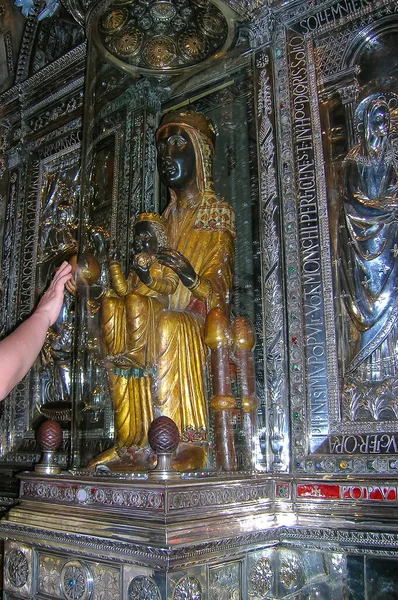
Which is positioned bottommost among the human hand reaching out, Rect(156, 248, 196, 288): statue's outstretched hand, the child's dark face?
the human hand reaching out

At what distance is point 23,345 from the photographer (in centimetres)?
246

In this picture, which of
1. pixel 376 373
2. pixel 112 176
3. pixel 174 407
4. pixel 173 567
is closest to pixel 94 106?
pixel 112 176

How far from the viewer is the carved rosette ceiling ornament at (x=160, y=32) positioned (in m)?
4.96

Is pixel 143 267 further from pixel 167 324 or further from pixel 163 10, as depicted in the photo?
pixel 163 10

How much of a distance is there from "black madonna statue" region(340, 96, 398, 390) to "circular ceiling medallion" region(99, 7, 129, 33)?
215 centimetres

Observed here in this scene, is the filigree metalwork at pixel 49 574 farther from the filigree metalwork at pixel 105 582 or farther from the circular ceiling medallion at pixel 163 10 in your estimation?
the circular ceiling medallion at pixel 163 10

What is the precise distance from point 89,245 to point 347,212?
1979 mm

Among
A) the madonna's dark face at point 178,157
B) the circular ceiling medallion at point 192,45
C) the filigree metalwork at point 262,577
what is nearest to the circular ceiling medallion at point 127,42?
the circular ceiling medallion at point 192,45

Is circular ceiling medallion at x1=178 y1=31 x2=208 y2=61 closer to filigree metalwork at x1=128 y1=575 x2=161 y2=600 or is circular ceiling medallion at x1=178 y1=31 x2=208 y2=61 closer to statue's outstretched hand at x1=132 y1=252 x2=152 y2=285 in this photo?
statue's outstretched hand at x1=132 y1=252 x2=152 y2=285

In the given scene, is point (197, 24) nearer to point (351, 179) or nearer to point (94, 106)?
point (94, 106)

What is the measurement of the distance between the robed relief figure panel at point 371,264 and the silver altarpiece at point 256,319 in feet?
0.04

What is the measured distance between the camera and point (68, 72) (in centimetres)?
655

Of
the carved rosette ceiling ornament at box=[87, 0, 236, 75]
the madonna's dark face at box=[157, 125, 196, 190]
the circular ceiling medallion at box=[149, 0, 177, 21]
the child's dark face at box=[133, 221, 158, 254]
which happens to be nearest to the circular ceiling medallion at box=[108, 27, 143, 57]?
the carved rosette ceiling ornament at box=[87, 0, 236, 75]

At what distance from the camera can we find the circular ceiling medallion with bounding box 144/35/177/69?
5.28 meters
